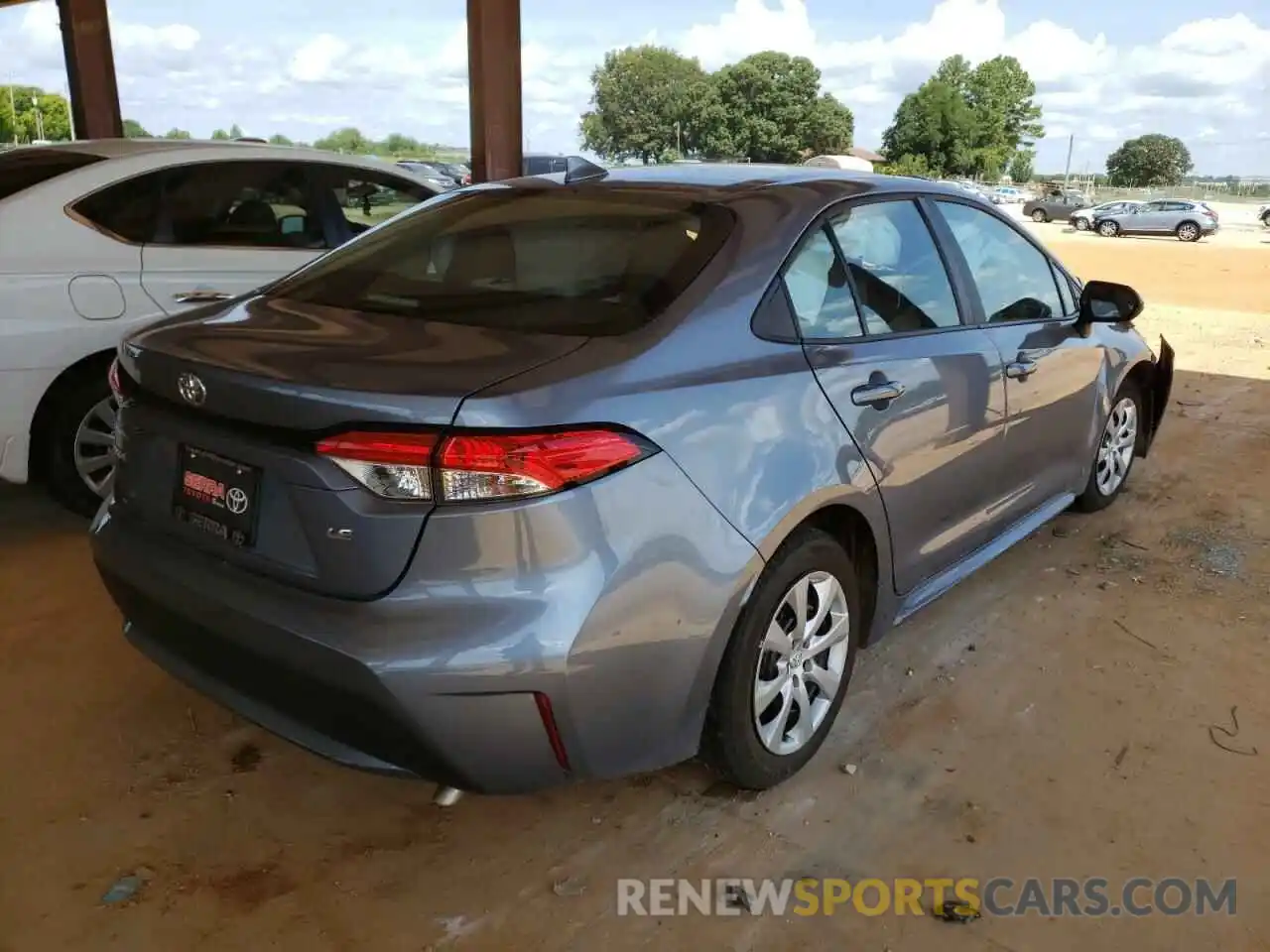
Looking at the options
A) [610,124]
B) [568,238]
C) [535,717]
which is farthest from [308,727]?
[610,124]

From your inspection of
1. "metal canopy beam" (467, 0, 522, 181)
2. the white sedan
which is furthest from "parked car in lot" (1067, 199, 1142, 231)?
the white sedan

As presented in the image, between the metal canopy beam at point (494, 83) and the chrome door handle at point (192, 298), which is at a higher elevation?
A: the metal canopy beam at point (494, 83)

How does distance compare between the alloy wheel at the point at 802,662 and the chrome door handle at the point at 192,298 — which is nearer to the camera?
the alloy wheel at the point at 802,662

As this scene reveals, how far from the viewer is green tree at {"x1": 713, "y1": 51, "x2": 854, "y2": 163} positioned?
263 ft

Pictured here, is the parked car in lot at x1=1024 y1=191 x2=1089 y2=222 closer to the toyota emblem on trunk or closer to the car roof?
the car roof

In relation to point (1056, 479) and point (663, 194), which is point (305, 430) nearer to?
point (663, 194)

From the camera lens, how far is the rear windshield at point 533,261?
229 centimetres

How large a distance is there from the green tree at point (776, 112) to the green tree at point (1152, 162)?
1022 inches

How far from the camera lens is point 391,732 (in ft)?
6.50

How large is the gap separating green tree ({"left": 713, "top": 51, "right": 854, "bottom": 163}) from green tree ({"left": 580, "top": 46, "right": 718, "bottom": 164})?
5.36 feet

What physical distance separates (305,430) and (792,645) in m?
1.27

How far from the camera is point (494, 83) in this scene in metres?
6.82

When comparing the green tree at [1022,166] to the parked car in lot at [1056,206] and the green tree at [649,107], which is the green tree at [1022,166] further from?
the parked car in lot at [1056,206]

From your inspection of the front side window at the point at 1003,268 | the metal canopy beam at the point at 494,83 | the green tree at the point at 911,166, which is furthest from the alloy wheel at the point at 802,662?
the green tree at the point at 911,166
